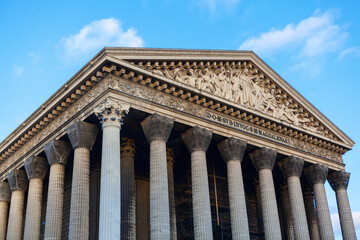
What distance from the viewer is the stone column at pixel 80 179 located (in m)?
19.8

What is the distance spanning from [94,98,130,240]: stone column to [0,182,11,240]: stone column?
41.3 ft

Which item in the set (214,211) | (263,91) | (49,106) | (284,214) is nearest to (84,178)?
(49,106)

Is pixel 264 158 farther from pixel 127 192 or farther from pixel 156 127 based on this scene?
pixel 127 192

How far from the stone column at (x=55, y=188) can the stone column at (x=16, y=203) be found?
5047 millimetres

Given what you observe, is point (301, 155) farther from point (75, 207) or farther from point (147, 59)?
point (75, 207)

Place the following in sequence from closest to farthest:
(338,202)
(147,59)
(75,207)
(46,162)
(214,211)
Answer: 1. (75,207)
2. (147,59)
3. (46,162)
4. (214,211)
5. (338,202)

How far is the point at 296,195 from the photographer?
90.4 ft

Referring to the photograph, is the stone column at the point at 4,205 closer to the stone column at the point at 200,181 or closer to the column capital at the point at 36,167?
the column capital at the point at 36,167

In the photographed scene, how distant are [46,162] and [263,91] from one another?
14124 millimetres

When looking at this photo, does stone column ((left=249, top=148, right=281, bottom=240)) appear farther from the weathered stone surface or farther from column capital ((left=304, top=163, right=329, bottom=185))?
the weathered stone surface

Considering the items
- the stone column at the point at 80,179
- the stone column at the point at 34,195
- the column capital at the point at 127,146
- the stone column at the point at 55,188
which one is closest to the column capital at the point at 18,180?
the stone column at the point at 34,195

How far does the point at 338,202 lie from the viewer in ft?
102

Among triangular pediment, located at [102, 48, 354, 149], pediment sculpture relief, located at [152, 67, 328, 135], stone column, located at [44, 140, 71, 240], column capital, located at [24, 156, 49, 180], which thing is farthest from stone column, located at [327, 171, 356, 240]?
Answer: column capital, located at [24, 156, 49, 180]

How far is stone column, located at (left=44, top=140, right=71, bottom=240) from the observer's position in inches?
854
